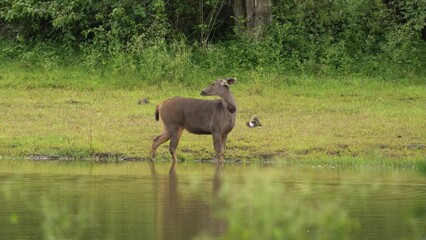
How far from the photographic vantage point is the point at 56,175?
43.6 feet

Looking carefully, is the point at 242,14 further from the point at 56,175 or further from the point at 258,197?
the point at 258,197

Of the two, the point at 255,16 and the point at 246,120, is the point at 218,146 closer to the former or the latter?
the point at 246,120

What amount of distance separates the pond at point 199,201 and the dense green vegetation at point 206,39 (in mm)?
6974

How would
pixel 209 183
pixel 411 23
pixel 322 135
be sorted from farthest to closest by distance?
pixel 411 23
pixel 322 135
pixel 209 183

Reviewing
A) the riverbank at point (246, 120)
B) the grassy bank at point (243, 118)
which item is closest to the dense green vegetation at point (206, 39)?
the grassy bank at point (243, 118)

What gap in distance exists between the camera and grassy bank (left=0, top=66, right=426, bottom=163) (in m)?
16.0

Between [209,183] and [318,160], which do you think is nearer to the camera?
[209,183]

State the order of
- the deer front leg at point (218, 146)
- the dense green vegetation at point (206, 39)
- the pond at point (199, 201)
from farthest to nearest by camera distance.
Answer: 1. the dense green vegetation at point (206, 39)
2. the deer front leg at point (218, 146)
3. the pond at point (199, 201)

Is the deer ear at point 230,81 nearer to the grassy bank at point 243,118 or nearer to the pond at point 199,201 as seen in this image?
the grassy bank at point 243,118

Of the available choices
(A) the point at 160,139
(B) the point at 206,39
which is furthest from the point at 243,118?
(B) the point at 206,39

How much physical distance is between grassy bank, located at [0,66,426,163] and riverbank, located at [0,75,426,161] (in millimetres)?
16

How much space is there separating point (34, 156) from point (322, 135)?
4411 millimetres

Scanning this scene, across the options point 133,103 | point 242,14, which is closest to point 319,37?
point 242,14

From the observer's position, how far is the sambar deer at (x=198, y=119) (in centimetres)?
1521
